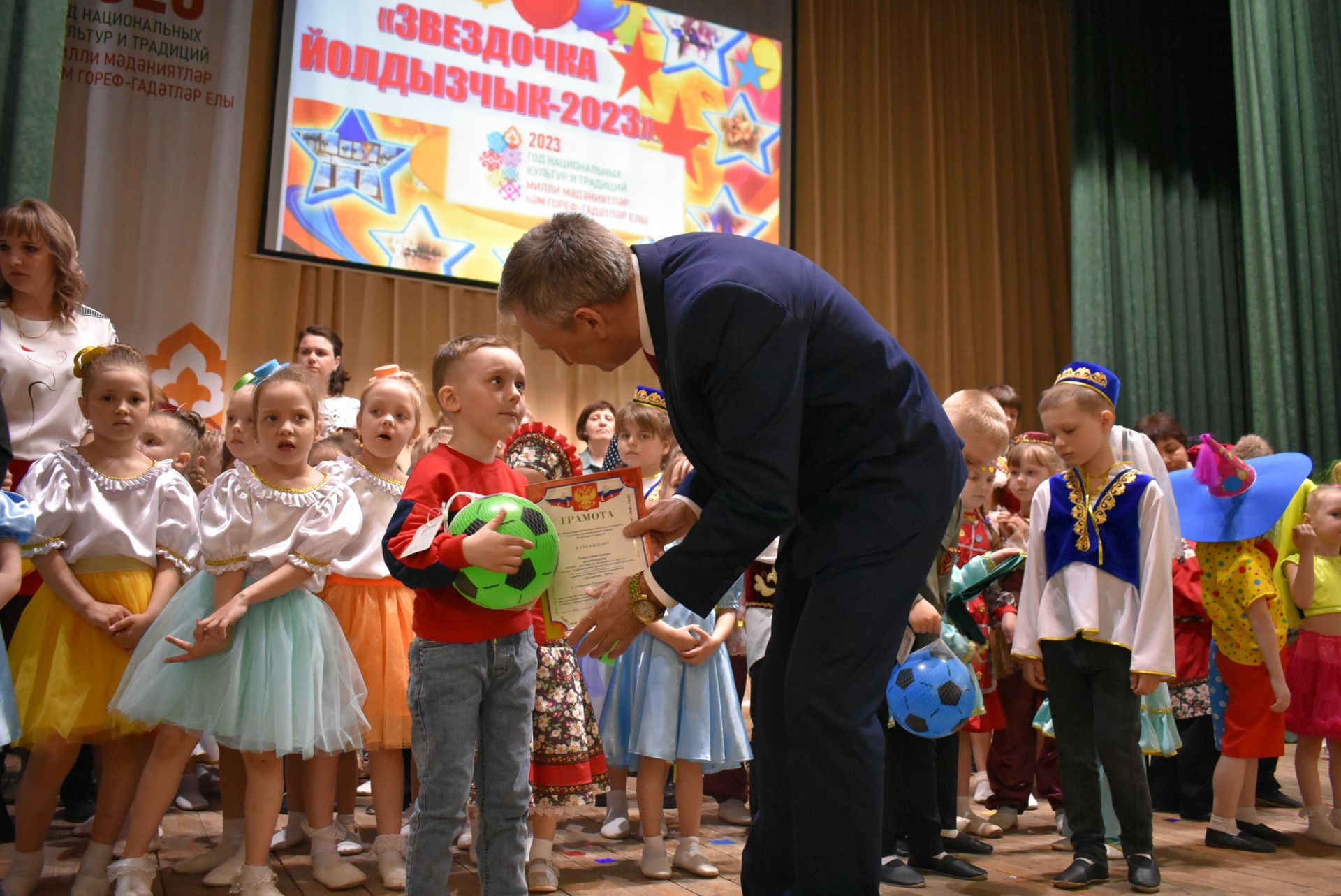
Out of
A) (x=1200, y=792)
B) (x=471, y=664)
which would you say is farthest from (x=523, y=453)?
(x=1200, y=792)

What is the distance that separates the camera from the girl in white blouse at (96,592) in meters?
2.43

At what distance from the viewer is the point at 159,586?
2.67 metres

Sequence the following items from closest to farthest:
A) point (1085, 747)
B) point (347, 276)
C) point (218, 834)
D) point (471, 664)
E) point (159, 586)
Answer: point (471, 664)
point (159, 586)
point (1085, 747)
point (218, 834)
point (347, 276)

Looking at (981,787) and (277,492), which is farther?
(981,787)

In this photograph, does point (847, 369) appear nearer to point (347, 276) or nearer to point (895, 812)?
point (895, 812)

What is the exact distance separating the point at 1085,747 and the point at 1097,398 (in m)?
0.94

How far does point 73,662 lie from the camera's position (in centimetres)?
253

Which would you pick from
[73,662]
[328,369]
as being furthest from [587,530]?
[328,369]

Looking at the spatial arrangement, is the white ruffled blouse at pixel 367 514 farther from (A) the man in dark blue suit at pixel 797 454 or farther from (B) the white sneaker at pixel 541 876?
(A) the man in dark blue suit at pixel 797 454

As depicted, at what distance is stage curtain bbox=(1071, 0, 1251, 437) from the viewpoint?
7.64 meters

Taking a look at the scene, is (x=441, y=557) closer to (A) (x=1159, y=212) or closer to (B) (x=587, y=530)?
(B) (x=587, y=530)

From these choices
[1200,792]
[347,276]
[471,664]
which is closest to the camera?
[471,664]

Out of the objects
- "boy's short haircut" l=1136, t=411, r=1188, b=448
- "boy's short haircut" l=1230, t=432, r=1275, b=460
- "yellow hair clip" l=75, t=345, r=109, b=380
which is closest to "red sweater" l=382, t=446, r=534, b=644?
"yellow hair clip" l=75, t=345, r=109, b=380

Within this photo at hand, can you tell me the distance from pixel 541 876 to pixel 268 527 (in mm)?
1061
